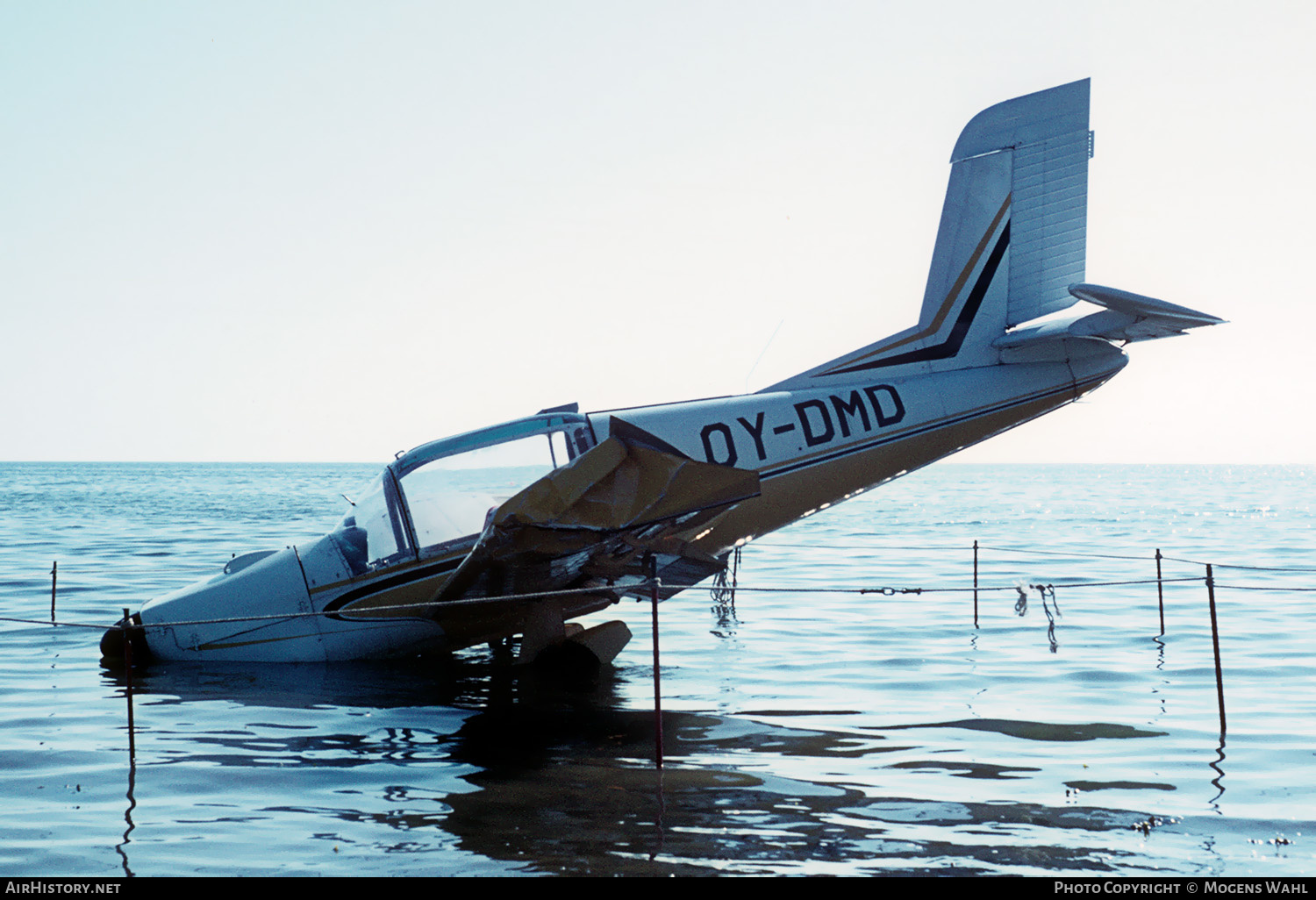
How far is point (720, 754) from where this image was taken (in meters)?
7.98

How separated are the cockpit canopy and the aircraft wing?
3.22ft

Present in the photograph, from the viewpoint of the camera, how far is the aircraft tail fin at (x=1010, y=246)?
36.9 ft

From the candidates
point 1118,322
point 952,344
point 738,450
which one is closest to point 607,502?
point 738,450

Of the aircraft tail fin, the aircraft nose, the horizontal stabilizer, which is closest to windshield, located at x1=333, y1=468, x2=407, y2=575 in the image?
the aircraft nose

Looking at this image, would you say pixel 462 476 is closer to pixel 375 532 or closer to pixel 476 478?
pixel 476 478

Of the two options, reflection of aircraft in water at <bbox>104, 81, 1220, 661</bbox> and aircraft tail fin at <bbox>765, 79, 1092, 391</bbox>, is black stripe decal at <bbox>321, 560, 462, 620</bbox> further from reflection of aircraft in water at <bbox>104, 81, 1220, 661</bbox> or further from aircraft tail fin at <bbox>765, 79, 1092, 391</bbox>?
aircraft tail fin at <bbox>765, 79, 1092, 391</bbox>

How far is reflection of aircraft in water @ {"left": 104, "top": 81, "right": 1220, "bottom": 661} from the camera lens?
31.7 ft

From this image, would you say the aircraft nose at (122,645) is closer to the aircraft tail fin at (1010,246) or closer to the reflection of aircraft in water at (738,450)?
the reflection of aircraft in water at (738,450)

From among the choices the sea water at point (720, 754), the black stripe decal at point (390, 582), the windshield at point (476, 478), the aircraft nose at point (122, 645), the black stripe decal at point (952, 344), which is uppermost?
the black stripe decal at point (952, 344)

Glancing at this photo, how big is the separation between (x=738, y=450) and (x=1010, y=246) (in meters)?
3.77

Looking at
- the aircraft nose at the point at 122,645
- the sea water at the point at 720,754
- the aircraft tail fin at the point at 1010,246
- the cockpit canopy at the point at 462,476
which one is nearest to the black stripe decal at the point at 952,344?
the aircraft tail fin at the point at 1010,246

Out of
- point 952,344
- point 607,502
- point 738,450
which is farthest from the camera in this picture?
point 952,344

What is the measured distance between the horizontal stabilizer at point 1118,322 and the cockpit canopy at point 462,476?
4.65 metres

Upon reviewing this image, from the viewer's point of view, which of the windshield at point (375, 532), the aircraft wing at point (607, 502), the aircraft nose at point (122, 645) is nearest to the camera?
the aircraft wing at point (607, 502)
